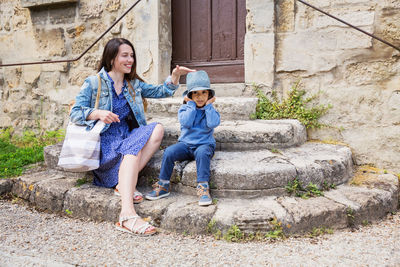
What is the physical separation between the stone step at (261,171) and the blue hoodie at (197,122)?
0.57 feet

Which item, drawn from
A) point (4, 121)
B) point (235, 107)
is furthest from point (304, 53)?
point (4, 121)

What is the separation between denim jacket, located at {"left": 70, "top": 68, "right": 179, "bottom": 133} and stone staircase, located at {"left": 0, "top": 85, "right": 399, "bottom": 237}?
1.19 feet

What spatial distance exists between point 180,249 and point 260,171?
751 millimetres

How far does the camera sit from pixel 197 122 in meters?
2.53

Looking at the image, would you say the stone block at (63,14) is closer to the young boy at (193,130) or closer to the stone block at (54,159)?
the stone block at (54,159)

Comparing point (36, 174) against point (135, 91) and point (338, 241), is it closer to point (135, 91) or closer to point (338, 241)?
point (135, 91)

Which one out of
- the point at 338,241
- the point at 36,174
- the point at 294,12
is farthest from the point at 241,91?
the point at 36,174

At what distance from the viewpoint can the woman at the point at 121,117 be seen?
2408 millimetres

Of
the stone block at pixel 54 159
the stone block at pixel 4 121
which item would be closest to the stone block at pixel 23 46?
the stone block at pixel 4 121

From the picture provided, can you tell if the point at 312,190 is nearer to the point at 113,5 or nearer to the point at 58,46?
the point at 113,5

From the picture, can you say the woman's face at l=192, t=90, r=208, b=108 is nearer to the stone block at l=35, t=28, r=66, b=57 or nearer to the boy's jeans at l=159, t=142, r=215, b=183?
the boy's jeans at l=159, t=142, r=215, b=183

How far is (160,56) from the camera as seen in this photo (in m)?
3.87

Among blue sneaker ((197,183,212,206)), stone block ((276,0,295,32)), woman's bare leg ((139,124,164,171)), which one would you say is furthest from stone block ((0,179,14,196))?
stone block ((276,0,295,32))

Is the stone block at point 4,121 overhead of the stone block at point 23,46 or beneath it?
beneath
